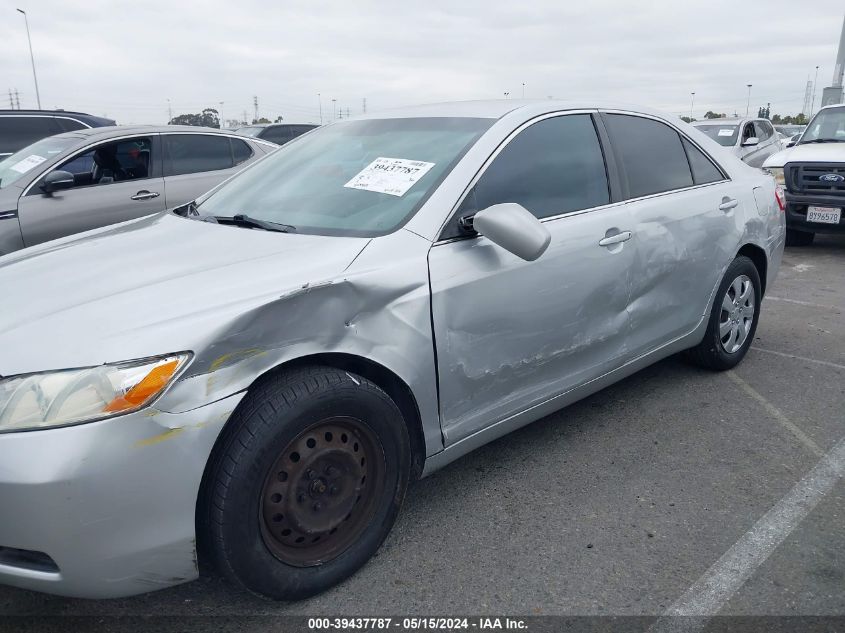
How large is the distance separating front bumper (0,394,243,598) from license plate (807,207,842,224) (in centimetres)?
787

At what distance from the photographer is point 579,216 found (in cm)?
306

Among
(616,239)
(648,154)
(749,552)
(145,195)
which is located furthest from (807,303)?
(145,195)

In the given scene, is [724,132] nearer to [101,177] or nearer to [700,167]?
[700,167]

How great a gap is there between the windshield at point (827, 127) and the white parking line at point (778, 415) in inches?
242

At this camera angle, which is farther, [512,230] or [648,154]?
[648,154]

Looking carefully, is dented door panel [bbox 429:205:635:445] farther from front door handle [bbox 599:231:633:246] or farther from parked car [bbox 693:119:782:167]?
parked car [bbox 693:119:782:167]

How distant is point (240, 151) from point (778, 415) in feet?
17.3

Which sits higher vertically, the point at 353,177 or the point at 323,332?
the point at 353,177

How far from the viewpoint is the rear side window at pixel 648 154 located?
11.2 ft

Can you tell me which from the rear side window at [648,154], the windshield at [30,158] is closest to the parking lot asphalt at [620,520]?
the rear side window at [648,154]

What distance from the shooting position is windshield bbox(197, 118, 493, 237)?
2.62 m

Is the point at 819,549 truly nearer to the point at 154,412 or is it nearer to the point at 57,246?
the point at 154,412

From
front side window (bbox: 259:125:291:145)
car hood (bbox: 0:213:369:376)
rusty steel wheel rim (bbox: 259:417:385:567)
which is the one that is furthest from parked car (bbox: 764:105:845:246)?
front side window (bbox: 259:125:291:145)

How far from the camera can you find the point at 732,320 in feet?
13.6
